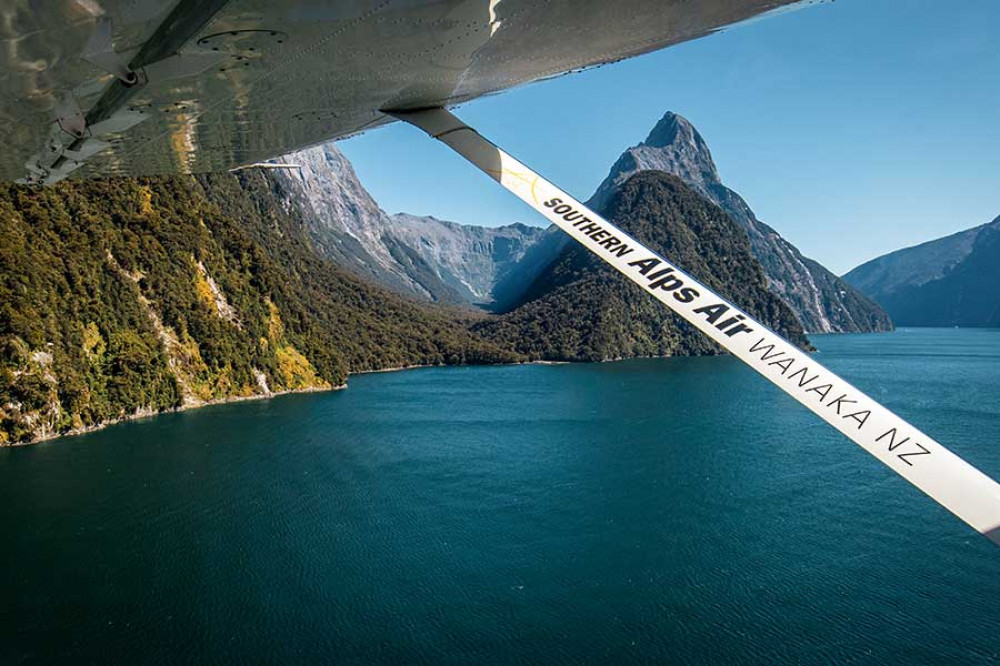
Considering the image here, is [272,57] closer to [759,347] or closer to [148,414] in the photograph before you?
[759,347]

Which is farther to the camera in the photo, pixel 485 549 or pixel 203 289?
pixel 203 289

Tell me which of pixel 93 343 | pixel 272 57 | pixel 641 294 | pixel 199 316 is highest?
pixel 641 294

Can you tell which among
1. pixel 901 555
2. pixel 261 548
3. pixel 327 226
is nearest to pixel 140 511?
pixel 261 548

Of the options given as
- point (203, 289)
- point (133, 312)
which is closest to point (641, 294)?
point (203, 289)

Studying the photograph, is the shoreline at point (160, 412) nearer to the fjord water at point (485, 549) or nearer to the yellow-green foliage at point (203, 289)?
the fjord water at point (485, 549)

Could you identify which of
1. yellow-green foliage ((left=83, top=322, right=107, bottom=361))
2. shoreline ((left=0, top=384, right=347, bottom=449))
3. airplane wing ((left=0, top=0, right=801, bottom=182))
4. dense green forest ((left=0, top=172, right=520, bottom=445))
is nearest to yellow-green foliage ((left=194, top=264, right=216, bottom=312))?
dense green forest ((left=0, top=172, right=520, bottom=445))

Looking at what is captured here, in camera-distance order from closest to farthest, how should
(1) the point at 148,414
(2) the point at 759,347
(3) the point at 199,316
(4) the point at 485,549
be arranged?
(2) the point at 759,347, (4) the point at 485,549, (1) the point at 148,414, (3) the point at 199,316

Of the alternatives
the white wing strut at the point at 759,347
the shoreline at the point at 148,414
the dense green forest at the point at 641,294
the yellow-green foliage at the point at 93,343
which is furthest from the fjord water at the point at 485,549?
the dense green forest at the point at 641,294
